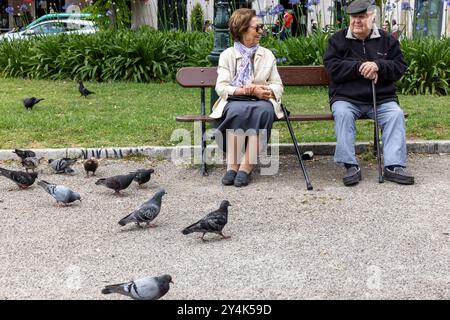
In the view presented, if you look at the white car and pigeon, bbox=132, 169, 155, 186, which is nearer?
pigeon, bbox=132, 169, 155, 186

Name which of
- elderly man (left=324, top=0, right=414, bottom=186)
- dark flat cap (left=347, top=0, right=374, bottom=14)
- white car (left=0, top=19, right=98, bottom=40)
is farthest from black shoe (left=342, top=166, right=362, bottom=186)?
white car (left=0, top=19, right=98, bottom=40)

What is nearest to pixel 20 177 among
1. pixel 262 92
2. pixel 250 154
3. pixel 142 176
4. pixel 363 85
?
pixel 142 176

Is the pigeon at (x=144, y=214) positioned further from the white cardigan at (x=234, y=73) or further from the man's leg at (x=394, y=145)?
the man's leg at (x=394, y=145)

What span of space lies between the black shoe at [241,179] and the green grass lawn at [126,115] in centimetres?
151

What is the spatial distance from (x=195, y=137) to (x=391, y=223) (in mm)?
3026

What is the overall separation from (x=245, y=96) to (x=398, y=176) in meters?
1.50

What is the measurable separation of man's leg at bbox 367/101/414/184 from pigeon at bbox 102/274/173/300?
3.24m

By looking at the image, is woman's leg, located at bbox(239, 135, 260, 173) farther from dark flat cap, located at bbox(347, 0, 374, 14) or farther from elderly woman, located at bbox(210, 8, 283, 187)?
dark flat cap, located at bbox(347, 0, 374, 14)

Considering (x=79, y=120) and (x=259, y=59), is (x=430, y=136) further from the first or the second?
(x=79, y=120)

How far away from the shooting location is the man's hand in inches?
258

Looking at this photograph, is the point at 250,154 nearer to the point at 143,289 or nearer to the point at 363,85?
the point at 363,85

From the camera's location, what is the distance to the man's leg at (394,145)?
6426mm

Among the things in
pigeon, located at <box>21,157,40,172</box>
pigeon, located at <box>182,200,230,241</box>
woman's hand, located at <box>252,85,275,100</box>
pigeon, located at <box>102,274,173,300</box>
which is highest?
woman's hand, located at <box>252,85,275,100</box>

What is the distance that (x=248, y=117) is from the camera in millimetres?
6453
